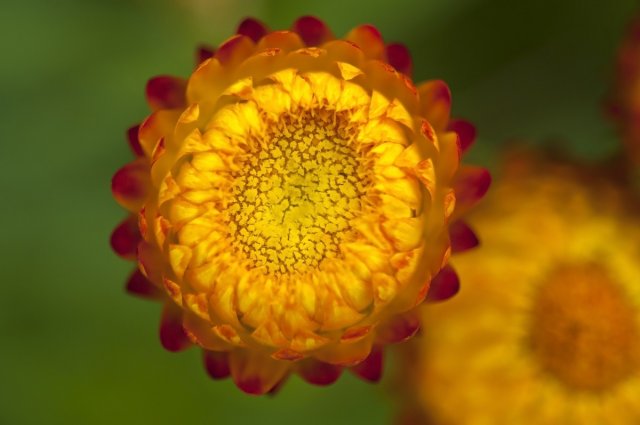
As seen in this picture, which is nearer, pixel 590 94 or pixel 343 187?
pixel 343 187

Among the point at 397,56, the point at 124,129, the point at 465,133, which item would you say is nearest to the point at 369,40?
the point at 397,56

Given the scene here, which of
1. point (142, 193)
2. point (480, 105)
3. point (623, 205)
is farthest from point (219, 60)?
point (480, 105)

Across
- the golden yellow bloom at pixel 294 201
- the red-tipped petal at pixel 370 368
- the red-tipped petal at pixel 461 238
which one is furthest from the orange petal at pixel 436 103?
the red-tipped petal at pixel 370 368

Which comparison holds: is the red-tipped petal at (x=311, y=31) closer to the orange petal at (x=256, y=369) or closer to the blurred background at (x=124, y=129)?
the orange petal at (x=256, y=369)

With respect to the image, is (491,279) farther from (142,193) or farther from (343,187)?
(142,193)

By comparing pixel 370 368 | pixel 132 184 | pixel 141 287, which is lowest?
pixel 370 368

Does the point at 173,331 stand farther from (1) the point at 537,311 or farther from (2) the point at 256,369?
(1) the point at 537,311
